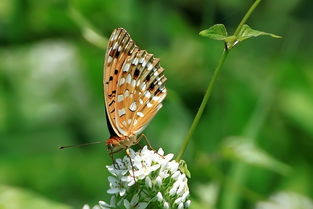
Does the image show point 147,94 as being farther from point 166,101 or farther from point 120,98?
point 166,101

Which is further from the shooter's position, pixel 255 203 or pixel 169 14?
pixel 169 14

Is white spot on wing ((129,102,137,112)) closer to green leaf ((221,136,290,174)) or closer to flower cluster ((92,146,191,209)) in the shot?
flower cluster ((92,146,191,209))

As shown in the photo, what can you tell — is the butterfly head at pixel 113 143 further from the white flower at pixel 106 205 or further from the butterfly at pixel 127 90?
the white flower at pixel 106 205

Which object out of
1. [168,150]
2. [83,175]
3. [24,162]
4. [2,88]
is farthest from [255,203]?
[2,88]

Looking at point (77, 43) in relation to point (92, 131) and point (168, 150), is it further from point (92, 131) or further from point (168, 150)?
point (168, 150)

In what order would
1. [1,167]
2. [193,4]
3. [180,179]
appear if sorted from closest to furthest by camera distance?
[180,179]
[1,167]
[193,4]

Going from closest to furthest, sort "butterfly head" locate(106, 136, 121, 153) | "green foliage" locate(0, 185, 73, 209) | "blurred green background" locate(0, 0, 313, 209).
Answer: "butterfly head" locate(106, 136, 121, 153) < "green foliage" locate(0, 185, 73, 209) < "blurred green background" locate(0, 0, 313, 209)

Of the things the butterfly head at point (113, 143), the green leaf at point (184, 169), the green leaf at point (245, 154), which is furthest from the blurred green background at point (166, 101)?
the green leaf at point (184, 169)

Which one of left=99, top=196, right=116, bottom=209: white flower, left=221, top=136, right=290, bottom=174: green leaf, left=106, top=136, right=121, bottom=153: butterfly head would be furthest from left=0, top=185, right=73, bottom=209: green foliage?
left=221, top=136, right=290, bottom=174: green leaf
